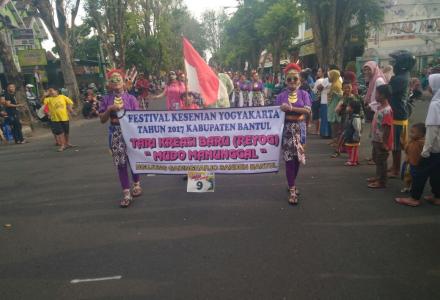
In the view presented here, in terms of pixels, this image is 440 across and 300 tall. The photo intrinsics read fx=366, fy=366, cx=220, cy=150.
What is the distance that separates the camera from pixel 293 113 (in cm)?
495

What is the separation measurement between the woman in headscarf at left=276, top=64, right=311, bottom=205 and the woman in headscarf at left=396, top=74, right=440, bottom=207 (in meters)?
1.48

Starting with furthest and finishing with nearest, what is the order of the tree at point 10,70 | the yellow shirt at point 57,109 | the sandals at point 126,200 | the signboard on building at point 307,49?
the signboard on building at point 307,49 → the tree at point 10,70 → the yellow shirt at point 57,109 → the sandals at point 126,200

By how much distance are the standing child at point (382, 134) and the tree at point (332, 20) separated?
45.5 ft

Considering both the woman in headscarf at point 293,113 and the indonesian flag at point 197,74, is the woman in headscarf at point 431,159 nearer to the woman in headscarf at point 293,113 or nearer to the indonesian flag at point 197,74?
the woman in headscarf at point 293,113

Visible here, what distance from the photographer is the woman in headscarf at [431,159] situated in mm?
4508

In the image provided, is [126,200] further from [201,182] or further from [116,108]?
[116,108]

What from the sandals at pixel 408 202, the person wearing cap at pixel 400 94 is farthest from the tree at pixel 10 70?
the sandals at pixel 408 202

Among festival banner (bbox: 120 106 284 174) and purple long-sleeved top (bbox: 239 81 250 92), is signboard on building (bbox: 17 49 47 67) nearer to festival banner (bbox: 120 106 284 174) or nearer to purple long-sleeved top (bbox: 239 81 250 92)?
purple long-sleeved top (bbox: 239 81 250 92)

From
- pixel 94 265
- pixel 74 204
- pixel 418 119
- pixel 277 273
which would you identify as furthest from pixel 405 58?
pixel 418 119

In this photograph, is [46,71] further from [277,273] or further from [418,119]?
[277,273]

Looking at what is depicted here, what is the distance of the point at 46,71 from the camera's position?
1406 inches

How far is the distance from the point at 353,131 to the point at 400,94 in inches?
57.5

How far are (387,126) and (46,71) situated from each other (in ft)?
120

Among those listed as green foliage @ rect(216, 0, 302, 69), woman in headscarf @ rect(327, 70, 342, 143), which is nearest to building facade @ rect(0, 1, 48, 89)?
woman in headscarf @ rect(327, 70, 342, 143)
